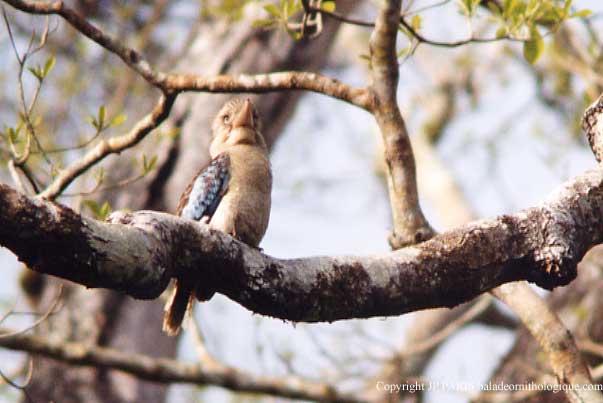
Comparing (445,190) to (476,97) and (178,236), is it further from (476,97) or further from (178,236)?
(178,236)

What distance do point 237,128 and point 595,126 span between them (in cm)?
253

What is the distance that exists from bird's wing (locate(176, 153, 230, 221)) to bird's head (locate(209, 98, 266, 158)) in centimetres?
54

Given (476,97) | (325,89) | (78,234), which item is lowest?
(78,234)

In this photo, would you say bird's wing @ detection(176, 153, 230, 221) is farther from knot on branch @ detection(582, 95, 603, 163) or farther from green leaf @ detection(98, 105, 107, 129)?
knot on branch @ detection(582, 95, 603, 163)

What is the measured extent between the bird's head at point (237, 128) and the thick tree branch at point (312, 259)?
2.57m

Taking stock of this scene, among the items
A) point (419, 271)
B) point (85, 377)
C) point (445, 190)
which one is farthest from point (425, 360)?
point (419, 271)

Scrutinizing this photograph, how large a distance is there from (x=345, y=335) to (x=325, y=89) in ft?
12.0

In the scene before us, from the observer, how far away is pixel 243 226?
171 inches

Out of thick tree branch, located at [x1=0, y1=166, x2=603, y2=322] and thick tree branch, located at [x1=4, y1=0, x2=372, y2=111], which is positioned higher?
thick tree branch, located at [x1=4, y1=0, x2=372, y2=111]

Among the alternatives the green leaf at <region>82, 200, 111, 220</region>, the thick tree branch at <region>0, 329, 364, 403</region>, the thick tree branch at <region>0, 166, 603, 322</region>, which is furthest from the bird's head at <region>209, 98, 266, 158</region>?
the thick tree branch at <region>0, 166, 603, 322</region>

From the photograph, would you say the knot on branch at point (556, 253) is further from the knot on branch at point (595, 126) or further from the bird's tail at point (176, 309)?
the bird's tail at point (176, 309)

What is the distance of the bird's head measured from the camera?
537 cm

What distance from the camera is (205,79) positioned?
397 centimetres

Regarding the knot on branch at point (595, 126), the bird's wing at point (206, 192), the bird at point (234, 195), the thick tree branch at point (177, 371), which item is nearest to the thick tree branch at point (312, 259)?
the knot on branch at point (595, 126)
